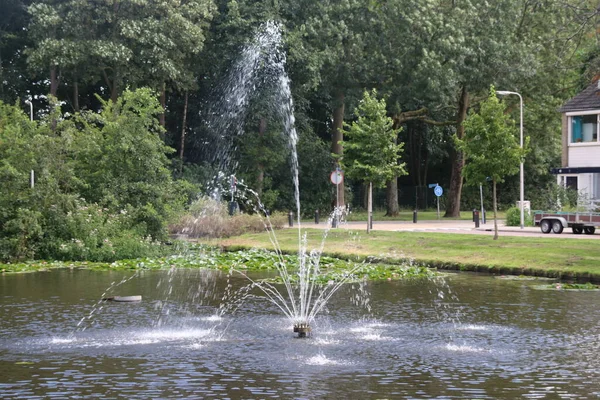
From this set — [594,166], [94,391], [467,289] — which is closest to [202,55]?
[594,166]

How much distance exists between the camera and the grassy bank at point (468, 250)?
27.7 meters

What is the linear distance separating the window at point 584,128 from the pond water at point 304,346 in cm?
2879

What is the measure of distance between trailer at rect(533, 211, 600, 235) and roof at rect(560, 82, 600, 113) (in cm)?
1122

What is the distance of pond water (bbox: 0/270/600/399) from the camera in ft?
40.1

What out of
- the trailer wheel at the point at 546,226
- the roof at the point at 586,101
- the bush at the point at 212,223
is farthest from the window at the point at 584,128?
the bush at the point at 212,223

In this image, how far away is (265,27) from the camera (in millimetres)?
53250

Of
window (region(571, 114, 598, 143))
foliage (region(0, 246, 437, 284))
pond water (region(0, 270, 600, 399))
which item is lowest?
pond water (region(0, 270, 600, 399))

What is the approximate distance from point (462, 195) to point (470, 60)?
20358mm

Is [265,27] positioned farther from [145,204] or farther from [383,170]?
[145,204]

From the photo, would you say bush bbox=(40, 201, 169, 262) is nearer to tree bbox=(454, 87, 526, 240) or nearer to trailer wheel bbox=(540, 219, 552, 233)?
tree bbox=(454, 87, 526, 240)

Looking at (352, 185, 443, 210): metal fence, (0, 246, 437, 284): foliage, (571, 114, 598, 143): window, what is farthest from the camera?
(352, 185, 443, 210): metal fence

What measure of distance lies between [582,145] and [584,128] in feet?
3.18

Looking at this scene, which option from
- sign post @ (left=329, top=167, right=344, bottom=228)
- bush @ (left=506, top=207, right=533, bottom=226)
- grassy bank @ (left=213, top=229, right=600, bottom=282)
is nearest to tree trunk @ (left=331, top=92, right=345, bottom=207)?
sign post @ (left=329, top=167, right=344, bottom=228)

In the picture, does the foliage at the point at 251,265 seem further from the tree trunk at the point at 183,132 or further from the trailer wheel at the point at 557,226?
the tree trunk at the point at 183,132
